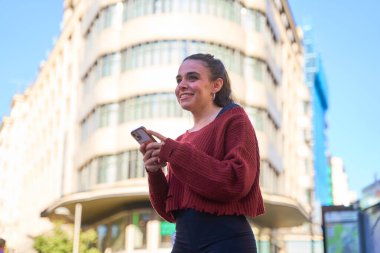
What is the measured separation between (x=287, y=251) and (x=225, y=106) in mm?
43815

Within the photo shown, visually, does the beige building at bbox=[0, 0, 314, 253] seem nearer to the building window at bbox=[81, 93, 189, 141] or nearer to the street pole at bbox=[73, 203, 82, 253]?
the building window at bbox=[81, 93, 189, 141]

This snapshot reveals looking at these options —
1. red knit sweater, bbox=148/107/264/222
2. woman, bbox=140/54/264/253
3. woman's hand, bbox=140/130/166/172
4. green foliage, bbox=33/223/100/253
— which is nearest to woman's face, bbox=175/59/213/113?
woman, bbox=140/54/264/253

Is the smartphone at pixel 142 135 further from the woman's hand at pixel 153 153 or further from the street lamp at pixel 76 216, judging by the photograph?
the street lamp at pixel 76 216

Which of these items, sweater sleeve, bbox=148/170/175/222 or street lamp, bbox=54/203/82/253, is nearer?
sweater sleeve, bbox=148/170/175/222

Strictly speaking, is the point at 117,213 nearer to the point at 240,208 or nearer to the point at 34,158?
the point at 34,158

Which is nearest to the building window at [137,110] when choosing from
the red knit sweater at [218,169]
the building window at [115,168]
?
the building window at [115,168]

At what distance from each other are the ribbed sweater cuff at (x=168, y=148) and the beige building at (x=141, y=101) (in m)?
30.1

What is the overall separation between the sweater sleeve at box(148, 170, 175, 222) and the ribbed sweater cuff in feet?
0.61

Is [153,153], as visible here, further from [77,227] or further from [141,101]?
[141,101]

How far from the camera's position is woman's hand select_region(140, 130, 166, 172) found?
8.27 ft

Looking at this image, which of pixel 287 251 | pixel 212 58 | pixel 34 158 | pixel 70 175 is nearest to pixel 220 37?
pixel 70 175

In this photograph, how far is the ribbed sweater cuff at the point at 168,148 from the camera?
8.11ft

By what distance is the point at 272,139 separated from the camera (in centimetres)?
3938

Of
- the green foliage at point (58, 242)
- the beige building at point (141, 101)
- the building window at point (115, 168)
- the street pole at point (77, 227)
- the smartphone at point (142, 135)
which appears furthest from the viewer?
the beige building at point (141, 101)
